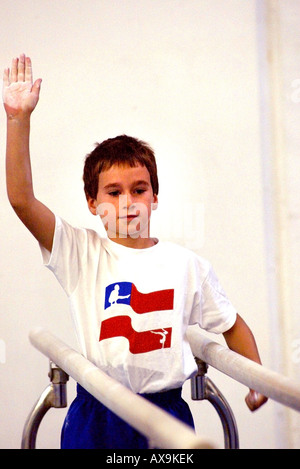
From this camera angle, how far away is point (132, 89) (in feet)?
5.63

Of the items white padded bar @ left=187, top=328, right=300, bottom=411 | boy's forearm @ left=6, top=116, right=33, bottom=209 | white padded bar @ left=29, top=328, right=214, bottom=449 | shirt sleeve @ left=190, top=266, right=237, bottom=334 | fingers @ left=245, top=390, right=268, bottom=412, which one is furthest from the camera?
shirt sleeve @ left=190, top=266, right=237, bottom=334

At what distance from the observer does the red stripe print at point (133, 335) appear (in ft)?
3.32

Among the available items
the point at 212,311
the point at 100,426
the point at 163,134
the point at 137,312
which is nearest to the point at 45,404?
the point at 100,426

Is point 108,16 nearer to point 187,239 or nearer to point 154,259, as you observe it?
point 187,239

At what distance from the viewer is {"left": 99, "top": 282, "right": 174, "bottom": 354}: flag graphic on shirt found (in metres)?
1.01

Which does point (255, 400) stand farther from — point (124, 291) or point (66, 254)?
point (66, 254)

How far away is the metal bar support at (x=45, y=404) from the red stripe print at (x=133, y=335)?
0.10 meters

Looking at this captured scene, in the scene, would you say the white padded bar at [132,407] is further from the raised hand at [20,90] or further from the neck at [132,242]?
the raised hand at [20,90]

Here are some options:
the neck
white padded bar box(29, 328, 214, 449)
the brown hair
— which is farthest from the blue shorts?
the brown hair

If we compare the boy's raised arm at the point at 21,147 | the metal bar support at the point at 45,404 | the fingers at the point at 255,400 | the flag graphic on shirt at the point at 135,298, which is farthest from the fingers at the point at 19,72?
the fingers at the point at 255,400

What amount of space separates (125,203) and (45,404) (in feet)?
1.10

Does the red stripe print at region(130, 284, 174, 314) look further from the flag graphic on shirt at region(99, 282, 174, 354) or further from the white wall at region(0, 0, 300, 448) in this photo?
the white wall at region(0, 0, 300, 448)

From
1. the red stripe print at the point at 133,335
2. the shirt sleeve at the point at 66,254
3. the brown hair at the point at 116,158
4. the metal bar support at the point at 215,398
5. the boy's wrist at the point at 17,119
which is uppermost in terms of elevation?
the boy's wrist at the point at 17,119
